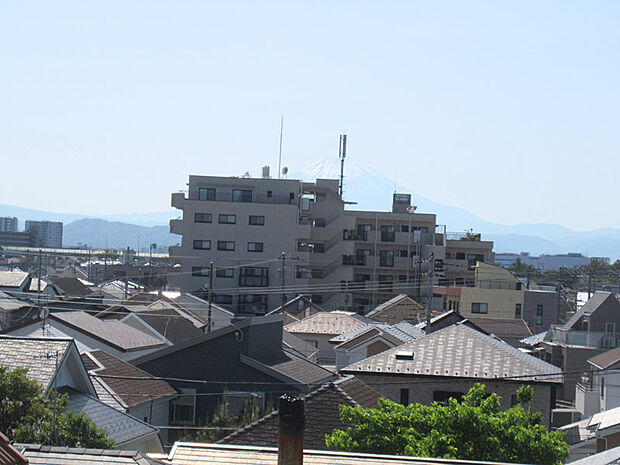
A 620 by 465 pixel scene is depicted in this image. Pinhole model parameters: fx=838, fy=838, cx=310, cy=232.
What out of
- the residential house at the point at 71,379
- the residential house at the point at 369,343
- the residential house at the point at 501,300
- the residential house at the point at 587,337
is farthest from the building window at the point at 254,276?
the residential house at the point at 71,379

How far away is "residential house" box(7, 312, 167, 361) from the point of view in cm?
2691

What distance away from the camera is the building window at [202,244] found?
2793 inches

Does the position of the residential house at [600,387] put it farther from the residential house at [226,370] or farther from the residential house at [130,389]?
the residential house at [130,389]

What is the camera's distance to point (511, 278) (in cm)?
6838

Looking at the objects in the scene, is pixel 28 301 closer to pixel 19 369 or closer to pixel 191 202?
pixel 191 202

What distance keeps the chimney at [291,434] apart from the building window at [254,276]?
193ft

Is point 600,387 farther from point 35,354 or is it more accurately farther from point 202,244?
point 202,244

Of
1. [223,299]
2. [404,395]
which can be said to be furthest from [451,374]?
[223,299]

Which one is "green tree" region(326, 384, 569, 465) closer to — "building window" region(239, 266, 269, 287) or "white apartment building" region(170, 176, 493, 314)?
"white apartment building" region(170, 176, 493, 314)

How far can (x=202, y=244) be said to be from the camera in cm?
7106

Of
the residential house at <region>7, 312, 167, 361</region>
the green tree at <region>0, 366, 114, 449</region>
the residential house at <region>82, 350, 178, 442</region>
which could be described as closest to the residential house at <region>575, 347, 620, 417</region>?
the residential house at <region>82, 350, 178, 442</region>

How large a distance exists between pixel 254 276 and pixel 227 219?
18.2 feet

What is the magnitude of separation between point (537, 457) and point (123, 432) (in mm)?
7713

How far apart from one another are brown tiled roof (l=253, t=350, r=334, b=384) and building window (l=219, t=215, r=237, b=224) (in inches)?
1802
